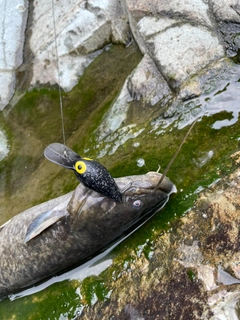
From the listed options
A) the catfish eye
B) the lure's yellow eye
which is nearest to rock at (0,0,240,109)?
the catfish eye

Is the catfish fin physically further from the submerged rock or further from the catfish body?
the submerged rock

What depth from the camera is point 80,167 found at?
12.1ft

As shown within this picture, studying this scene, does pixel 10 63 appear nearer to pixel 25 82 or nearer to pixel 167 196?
pixel 25 82

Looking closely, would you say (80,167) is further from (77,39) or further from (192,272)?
(77,39)

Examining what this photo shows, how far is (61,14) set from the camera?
5980 millimetres

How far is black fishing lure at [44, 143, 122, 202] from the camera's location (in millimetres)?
3705

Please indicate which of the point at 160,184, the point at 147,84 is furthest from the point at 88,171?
the point at 147,84

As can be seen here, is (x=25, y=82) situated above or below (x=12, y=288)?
above

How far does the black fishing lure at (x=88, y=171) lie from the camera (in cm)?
371

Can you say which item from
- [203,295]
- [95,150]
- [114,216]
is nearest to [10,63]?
[95,150]

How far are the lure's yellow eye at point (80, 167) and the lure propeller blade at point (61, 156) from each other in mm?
89

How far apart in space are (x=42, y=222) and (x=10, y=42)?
349 centimetres

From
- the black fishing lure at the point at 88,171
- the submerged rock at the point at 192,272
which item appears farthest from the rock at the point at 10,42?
the submerged rock at the point at 192,272

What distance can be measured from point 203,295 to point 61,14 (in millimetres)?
4712
